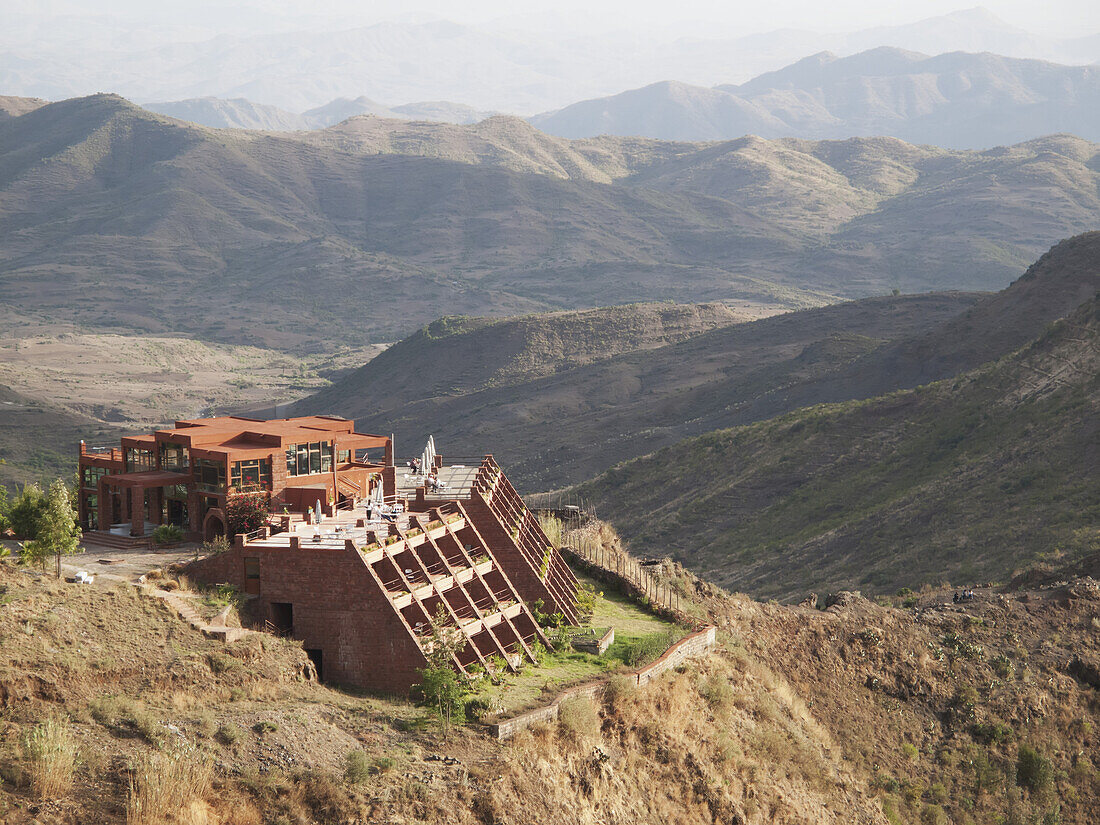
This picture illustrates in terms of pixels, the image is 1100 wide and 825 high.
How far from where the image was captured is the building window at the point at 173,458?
32.6 m

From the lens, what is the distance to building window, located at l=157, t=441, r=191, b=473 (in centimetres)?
3256

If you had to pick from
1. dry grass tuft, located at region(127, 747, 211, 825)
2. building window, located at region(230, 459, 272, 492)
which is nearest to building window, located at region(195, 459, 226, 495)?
building window, located at region(230, 459, 272, 492)

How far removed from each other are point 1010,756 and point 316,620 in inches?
786

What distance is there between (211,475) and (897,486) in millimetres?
39524

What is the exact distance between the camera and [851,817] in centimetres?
3059

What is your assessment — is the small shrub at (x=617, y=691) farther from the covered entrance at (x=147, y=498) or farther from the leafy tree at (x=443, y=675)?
the covered entrance at (x=147, y=498)

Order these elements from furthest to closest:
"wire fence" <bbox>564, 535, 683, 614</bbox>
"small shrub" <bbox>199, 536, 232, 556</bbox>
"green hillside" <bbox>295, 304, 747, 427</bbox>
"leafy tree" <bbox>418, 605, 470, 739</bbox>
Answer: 1. "green hillside" <bbox>295, 304, 747, 427</bbox>
2. "wire fence" <bbox>564, 535, 683, 614</bbox>
3. "small shrub" <bbox>199, 536, 232, 556</bbox>
4. "leafy tree" <bbox>418, 605, 470, 739</bbox>

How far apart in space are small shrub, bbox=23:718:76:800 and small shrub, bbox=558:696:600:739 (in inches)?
369

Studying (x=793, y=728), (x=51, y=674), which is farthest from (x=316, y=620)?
(x=793, y=728)

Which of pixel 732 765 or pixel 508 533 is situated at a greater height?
pixel 508 533

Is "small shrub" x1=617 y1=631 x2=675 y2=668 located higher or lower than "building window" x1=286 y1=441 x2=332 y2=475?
lower

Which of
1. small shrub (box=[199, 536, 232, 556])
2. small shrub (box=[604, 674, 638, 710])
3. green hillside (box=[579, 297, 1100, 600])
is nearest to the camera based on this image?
small shrub (box=[604, 674, 638, 710])

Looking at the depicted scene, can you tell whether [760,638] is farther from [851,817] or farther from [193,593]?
[193,593]

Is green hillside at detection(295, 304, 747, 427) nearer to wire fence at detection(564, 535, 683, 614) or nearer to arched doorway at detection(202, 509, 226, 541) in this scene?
→ wire fence at detection(564, 535, 683, 614)
